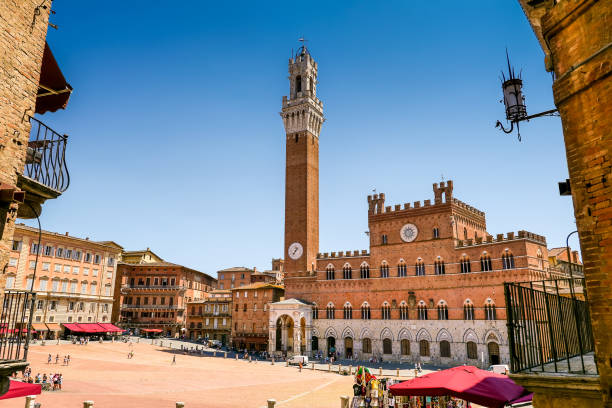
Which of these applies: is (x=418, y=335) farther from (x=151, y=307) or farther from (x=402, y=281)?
(x=151, y=307)

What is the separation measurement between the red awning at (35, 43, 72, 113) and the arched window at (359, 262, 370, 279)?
41597mm

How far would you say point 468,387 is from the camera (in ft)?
29.2

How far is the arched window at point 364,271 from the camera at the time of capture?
158ft

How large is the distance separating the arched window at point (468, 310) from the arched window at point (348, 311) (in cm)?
1300

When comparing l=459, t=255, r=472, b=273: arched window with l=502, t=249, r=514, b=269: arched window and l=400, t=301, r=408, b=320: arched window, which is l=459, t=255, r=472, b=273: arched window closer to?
l=502, t=249, r=514, b=269: arched window

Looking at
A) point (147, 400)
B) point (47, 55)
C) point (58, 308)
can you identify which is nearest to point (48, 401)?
point (147, 400)

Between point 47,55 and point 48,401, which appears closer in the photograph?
point 47,55

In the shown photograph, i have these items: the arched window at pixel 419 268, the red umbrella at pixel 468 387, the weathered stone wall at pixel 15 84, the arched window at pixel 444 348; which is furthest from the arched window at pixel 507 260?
the weathered stone wall at pixel 15 84

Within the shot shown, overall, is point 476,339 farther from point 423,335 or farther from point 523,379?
point 523,379

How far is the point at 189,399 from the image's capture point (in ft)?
73.4

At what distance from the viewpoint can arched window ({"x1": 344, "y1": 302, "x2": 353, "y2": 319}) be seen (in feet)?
157

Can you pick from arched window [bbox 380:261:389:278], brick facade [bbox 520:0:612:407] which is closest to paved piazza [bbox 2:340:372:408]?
arched window [bbox 380:261:389:278]

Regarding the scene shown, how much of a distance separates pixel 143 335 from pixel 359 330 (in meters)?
37.9

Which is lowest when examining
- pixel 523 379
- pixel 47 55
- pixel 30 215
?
pixel 523 379
